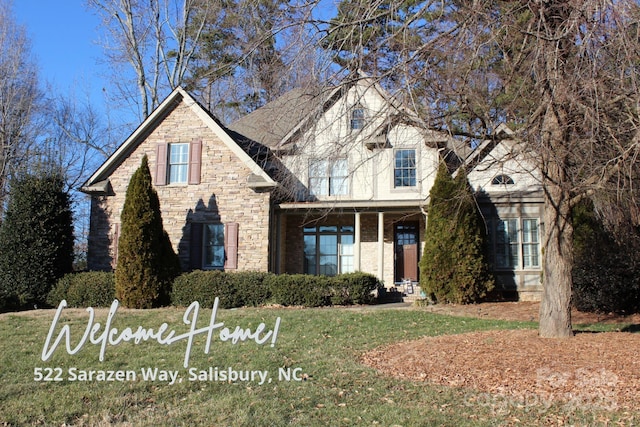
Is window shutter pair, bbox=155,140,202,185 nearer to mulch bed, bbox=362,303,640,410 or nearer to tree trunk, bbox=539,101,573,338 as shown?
mulch bed, bbox=362,303,640,410

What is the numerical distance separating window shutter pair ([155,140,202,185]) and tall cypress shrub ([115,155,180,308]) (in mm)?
2319

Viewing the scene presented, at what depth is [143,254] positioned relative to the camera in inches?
570

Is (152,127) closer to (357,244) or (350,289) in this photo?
(357,244)

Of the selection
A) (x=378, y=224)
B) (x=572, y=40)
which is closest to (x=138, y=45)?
(x=378, y=224)

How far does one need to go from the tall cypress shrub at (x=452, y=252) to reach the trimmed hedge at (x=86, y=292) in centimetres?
878

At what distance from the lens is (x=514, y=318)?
41.4 ft

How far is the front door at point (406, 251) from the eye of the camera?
18984 mm

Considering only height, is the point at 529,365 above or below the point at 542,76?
below

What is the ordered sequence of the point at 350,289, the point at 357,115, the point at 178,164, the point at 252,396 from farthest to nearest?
the point at 178,164 < the point at 350,289 < the point at 357,115 < the point at 252,396

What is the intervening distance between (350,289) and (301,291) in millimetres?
1321

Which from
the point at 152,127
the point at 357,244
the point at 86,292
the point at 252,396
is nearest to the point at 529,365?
the point at 252,396

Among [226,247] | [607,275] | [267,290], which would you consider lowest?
[267,290]

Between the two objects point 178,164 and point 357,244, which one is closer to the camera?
point 357,244

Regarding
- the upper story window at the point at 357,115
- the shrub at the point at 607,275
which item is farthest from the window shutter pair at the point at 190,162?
the shrub at the point at 607,275
